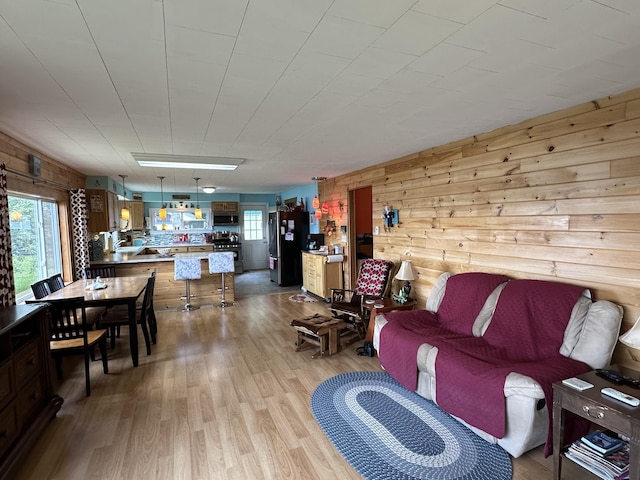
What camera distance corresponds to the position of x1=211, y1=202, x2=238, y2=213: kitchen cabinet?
9.65m

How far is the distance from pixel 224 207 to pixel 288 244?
306 centimetres

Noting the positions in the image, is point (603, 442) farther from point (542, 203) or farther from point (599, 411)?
point (542, 203)

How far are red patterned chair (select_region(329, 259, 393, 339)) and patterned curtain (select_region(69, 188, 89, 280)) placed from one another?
12.6 feet

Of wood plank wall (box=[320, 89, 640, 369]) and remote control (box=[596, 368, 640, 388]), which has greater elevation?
wood plank wall (box=[320, 89, 640, 369])

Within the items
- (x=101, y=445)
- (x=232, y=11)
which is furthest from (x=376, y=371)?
(x=232, y=11)

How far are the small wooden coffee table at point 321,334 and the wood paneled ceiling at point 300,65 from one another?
6.82 ft

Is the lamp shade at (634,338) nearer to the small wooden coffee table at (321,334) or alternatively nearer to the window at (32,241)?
the small wooden coffee table at (321,334)

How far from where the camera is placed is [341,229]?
6.29 m

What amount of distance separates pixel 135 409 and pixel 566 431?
3.12m

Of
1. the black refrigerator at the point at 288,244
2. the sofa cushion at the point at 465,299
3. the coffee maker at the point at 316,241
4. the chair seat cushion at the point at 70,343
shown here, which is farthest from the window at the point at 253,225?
the sofa cushion at the point at 465,299

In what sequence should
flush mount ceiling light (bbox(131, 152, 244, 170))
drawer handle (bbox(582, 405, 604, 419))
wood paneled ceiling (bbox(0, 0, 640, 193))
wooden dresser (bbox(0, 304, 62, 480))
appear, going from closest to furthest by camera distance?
wood paneled ceiling (bbox(0, 0, 640, 193)), drawer handle (bbox(582, 405, 604, 419)), wooden dresser (bbox(0, 304, 62, 480)), flush mount ceiling light (bbox(131, 152, 244, 170))

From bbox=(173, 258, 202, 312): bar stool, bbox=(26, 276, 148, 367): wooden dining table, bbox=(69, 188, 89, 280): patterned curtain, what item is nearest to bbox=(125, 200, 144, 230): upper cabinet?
bbox=(69, 188, 89, 280): patterned curtain

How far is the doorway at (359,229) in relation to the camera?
6117 mm

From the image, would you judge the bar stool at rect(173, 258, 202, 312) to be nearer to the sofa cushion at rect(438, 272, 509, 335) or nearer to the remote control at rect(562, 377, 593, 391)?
the sofa cushion at rect(438, 272, 509, 335)
